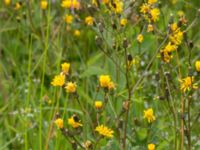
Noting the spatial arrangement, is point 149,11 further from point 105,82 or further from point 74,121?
point 74,121

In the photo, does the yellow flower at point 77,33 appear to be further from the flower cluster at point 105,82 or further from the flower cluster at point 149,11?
the flower cluster at point 105,82

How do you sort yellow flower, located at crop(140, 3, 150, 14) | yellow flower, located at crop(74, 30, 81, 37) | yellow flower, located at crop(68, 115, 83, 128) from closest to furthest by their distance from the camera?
1. yellow flower, located at crop(68, 115, 83, 128)
2. yellow flower, located at crop(140, 3, 150, 14)
3. yellow flower, located at crop(74, 30, 81, 37)

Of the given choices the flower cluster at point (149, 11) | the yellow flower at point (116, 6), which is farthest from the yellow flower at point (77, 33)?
the flower cluster at point (149, 11)

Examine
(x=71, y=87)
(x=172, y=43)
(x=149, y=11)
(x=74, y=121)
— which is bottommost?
(x=74, y=121)

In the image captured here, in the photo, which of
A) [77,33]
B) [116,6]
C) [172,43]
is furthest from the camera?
[77,33]

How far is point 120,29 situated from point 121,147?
53cm

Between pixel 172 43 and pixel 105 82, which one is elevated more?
pixel 172 43

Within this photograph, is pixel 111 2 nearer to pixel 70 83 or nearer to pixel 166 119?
pixel 70 83

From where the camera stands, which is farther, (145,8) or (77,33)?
(77,33)

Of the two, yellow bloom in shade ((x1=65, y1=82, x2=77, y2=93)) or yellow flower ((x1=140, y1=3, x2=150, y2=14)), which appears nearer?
yellow bloom in shade ((x1=65, y1=82, x2=77, y2=93))

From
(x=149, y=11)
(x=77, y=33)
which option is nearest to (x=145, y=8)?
(x=149, y=11)

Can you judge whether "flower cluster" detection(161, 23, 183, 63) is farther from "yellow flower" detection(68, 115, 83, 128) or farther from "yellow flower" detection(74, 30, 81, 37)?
"yellow flower" detection(74, 30, 81, 37)

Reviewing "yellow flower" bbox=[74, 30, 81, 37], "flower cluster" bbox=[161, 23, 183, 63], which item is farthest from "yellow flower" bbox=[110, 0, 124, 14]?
"yellow flower" bbox=[74, 30, 81, 37]

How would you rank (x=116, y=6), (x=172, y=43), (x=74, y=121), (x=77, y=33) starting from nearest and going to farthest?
(x=74, y=121) < (x=172, y=43) < (x=116, y=6) < (x=77, y=33)
